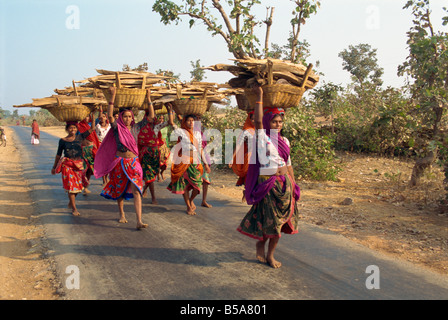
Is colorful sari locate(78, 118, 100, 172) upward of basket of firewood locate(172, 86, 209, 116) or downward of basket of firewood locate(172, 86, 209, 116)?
downward

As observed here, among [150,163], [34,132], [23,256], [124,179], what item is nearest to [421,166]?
[150,163]

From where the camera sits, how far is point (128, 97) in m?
6.41

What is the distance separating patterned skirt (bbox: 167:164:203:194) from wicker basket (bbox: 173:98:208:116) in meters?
1.07

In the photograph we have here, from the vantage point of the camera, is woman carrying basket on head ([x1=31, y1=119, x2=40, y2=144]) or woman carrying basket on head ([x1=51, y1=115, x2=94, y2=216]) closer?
woman carrying basket on head ([x1=51, y1=115, x2=94, y2=216])

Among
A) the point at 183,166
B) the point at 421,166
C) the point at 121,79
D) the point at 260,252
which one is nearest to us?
the point at 260,252

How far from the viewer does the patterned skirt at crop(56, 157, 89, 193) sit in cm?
735

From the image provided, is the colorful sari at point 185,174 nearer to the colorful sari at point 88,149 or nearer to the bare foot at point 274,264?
the colorful sari at point 88,149

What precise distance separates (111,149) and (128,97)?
1.02m

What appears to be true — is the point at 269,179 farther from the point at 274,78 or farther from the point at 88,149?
the point at 88,149

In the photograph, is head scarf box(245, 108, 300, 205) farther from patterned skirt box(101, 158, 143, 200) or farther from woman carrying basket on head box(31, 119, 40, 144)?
woman carrying basket on head box(31, 119, 40, 144)

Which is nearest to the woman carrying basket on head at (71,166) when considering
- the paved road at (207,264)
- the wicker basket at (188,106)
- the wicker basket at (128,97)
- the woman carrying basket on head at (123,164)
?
the paved road at (207,264)

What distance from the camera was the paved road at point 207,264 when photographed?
159 inches

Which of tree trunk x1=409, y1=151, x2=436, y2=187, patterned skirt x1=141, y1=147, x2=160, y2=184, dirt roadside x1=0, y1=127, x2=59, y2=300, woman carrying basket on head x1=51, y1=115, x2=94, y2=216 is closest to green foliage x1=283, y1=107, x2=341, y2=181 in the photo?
tree trunk x1=409, y1=151, x2=436, y2=187

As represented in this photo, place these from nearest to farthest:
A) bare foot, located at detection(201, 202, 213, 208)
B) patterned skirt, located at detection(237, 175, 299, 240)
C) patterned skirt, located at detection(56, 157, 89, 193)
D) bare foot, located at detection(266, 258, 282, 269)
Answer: patterned skirt, located at detection(237, 175, 299, 240)
bare foot, located at detection(266, 258, 282, 269)
patterned skirt, located at detection(56, 157, 89, 193)
bare foot, located at detection(201, 202, 213, 208)
